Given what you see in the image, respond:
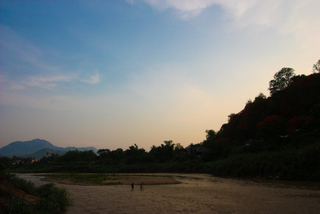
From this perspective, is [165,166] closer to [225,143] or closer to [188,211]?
[225,143]

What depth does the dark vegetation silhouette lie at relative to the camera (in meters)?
33.8

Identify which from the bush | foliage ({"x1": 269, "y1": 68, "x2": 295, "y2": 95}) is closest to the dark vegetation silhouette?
foliage ({"x1": 269, "y1": 68, "x2": 295, "y2": 95})

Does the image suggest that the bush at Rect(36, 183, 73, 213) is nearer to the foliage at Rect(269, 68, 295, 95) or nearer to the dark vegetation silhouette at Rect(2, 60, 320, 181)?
the dark vegetation silhouette at Rect(2, 60, 320, 181)

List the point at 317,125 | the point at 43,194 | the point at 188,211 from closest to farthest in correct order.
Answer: the point at 188,211, the point at 43,194, the point at 317,125

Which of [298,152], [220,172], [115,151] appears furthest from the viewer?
[115,151]

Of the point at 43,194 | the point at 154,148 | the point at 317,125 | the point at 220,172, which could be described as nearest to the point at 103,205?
the point at 43,194

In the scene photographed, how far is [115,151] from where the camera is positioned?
103188mm

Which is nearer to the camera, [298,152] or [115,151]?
[298,152]

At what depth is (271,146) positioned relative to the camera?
143ft

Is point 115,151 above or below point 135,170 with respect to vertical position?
above

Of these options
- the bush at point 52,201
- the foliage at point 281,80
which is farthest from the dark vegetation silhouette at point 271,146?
the bush at point 52,201

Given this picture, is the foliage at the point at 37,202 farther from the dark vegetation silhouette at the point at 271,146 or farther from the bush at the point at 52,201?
the dark vegetation silhouette at the point at 271,146

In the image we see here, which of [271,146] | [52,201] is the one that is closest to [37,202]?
[52,201]

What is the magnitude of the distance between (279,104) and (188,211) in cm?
5559
